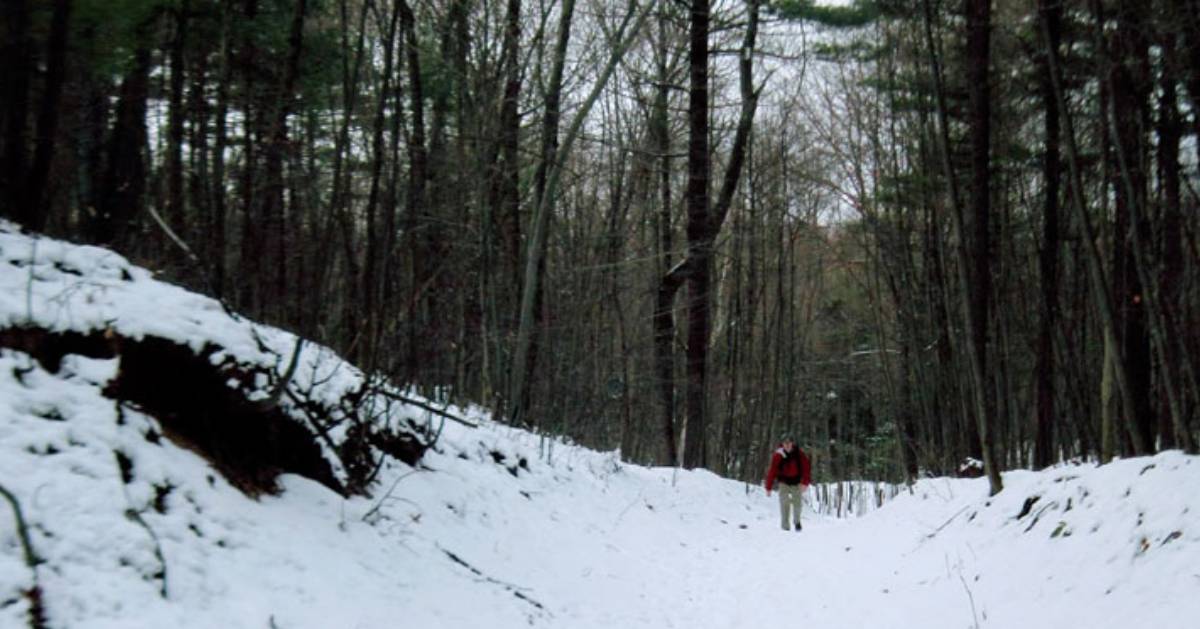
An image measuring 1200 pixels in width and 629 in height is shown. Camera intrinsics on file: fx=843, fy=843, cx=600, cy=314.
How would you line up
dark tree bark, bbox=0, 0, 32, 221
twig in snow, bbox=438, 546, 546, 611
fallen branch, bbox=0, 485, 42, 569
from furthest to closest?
twig in snow, bbox=438, 546, 546, 611 → dark tree bark, bbox=0, 0, 32, 221 → fallen branch, bbox=0, 485, 42, 569

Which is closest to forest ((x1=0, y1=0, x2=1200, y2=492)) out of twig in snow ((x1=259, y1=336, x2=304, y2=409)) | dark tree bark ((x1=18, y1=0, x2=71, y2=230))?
dark tree bark ((x1=18, y1=0, x2=71, y2=230))

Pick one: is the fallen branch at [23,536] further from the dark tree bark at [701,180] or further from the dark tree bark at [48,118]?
the dark tree bark at [701,180]

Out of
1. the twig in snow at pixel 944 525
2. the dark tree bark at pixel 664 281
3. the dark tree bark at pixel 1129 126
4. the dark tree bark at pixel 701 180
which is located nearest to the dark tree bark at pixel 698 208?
the dark tree bark at pixel 701 180

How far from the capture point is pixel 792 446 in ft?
41.8

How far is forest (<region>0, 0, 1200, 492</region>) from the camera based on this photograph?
5.93 metres

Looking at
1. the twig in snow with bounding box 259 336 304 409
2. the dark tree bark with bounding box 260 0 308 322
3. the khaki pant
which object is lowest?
the khaki pant

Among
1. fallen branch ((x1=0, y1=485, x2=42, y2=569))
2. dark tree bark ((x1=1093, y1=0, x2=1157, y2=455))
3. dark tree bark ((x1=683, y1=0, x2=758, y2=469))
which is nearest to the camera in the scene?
fallen branch ((x1=0, y1=485, x2=42, y2=569))

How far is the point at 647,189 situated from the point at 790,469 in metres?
9.90

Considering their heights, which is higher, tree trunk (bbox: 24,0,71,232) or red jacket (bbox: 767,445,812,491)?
tree trunk (bbox: 24,0,71,232)

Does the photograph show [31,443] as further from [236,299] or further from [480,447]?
[480,447]

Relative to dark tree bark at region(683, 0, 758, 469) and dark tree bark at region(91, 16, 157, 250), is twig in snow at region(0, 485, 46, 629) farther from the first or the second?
dark tree bark at region(683, 0, 758, 469)

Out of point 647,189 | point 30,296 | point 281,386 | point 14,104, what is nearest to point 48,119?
point 14,104

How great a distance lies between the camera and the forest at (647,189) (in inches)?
233

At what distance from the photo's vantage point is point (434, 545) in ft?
17.8
